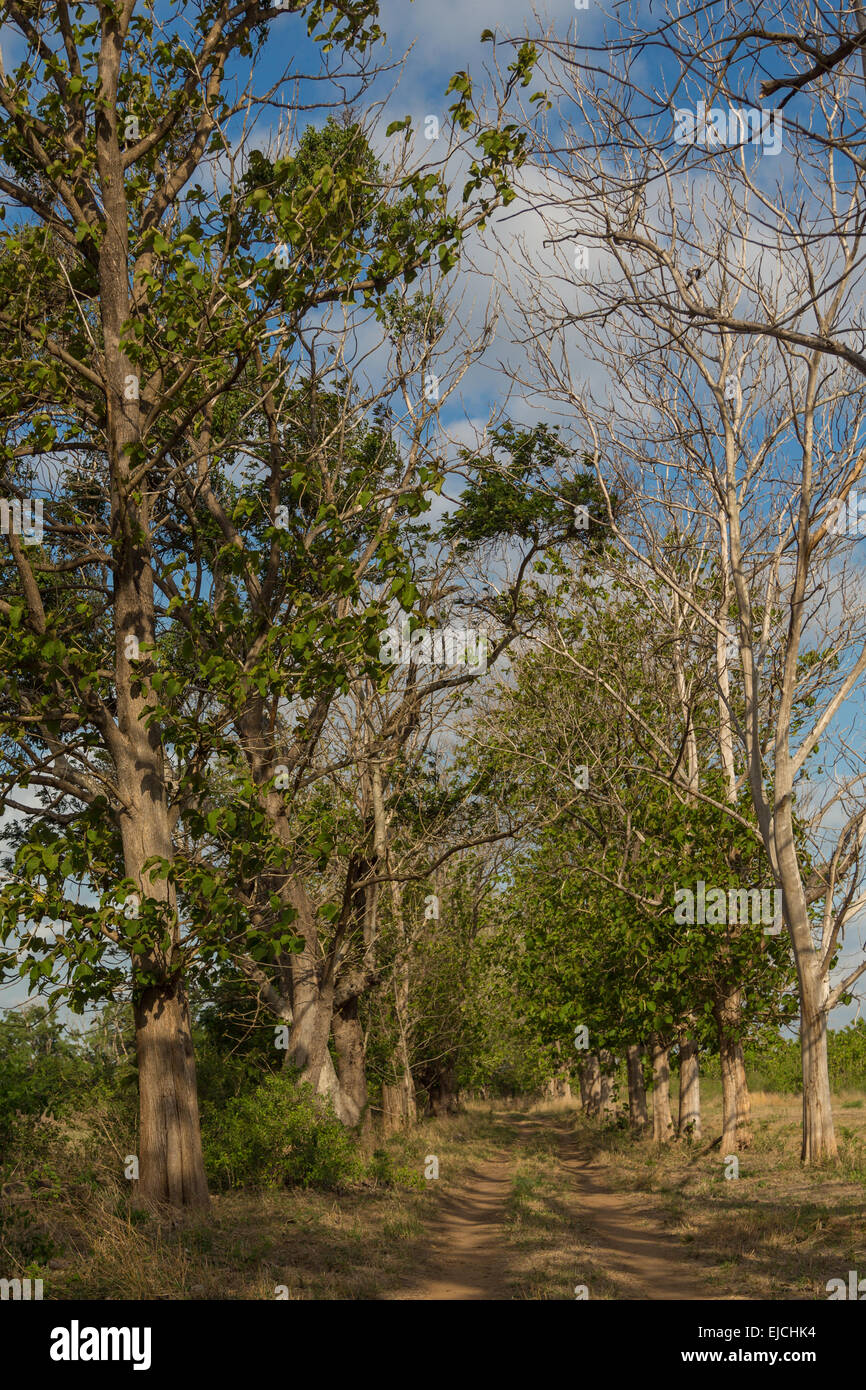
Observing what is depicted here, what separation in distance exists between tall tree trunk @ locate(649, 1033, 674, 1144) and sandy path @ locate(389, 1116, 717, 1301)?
15.2 feet

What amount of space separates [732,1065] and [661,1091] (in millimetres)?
4543

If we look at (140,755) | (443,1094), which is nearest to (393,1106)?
(443,1094)

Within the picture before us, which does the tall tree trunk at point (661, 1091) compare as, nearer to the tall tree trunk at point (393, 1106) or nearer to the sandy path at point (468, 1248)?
the sandy path at point (468, 1248)

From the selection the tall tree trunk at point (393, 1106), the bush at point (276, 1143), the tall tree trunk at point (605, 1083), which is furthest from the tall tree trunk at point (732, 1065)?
the tall tree trunk at point (605, 1083)

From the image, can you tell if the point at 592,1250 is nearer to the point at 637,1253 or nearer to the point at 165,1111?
the point at 637,1253

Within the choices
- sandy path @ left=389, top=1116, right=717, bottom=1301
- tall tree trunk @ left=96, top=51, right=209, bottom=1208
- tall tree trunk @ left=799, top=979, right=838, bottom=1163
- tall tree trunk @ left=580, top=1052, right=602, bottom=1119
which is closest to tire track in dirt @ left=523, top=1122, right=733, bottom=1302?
sandy path @ left=389, top=1116, right=717, bottom=1301

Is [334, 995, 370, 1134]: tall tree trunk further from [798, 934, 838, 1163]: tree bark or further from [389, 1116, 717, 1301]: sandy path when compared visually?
[798, 934, 838, 1163]: tree bark

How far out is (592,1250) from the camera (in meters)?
10.3

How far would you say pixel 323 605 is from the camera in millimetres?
9742

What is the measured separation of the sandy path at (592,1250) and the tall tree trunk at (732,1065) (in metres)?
2.58

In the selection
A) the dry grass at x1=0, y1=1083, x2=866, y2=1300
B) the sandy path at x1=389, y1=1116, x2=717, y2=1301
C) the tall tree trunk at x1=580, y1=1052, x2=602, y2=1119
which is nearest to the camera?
the dry grass at x1=0, y1=1083, x2=866, y2=1300

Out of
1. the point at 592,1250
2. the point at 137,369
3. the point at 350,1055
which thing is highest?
the point at 137,369

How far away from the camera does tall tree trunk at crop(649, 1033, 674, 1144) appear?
22891 mm

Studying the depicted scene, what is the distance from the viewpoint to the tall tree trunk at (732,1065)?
61.9 ft
